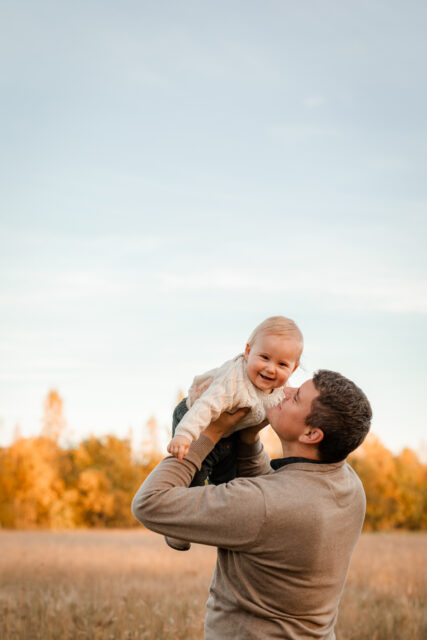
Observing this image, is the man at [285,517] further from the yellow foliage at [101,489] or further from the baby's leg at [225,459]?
the yellow foliage at [101,489]

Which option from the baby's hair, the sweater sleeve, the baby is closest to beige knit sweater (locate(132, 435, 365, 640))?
the sweater sleeve

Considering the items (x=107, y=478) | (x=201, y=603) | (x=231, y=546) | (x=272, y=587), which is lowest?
(x=107, y=478)

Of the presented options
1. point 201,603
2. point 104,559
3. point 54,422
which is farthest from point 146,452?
point 201,603

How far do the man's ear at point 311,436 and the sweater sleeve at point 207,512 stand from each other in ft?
1.04

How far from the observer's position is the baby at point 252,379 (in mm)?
3627

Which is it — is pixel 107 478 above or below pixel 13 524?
above

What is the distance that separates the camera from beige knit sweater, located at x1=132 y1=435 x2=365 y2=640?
9.41ft

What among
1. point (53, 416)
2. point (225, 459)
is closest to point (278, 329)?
point (225, 459)

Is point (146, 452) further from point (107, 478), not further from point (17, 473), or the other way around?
point (17, 473)

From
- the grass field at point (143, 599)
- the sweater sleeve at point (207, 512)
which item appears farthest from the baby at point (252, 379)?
the grass field at point (143, 599)

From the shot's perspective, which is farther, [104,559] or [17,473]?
[17,473]

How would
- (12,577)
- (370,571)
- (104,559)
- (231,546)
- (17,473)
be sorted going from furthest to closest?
(17,473) < (104,559) < (370,571) < (12,577) < (231,546)

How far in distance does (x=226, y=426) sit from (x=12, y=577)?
957 centimetres

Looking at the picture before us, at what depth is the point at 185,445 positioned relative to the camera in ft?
10.6
